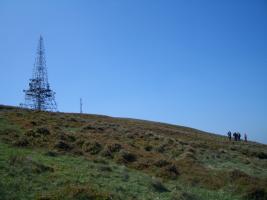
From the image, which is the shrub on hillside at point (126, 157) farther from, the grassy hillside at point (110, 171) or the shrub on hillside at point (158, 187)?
the shrub on hillside at point (158, 187)

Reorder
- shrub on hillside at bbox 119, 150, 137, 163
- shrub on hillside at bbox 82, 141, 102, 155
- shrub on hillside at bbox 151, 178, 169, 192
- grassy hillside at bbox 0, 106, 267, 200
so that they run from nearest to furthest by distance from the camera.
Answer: grassy hillside at bbox 0, 106, 267, 200 < shrub on hillside at bbox 151, 178, 169, 192 < shrub on hillside at bbox 119, 150, 137, 163 < shrub on hillside at bbox 82, 141, 102, 155

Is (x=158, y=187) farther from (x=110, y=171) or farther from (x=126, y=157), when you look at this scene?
(x=126, y=157)

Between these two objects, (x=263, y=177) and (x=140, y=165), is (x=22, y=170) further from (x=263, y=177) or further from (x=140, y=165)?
(x=263, y=177)

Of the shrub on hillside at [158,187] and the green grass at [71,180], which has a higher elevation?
the green grass at [71,180]

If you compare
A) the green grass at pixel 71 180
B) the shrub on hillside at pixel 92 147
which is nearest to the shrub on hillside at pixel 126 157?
the shrub on hillside at pixel 92 147

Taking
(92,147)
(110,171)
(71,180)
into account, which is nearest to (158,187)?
(110,171)

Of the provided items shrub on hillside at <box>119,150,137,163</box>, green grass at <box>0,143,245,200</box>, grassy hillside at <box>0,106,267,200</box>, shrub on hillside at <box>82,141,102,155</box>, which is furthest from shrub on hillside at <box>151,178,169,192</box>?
shrub on hillside at <box>82,141,102,155</box>

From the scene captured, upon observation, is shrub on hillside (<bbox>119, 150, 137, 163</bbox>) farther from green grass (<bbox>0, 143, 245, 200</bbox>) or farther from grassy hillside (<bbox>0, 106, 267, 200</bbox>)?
green grass (<bbox>0, 143, 245, 200</bbox>)

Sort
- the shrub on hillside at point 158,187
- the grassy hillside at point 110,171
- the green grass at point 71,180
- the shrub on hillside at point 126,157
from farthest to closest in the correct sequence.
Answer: the shrub on hillside at point 126,157, the shrub on hillside at point 158,187, the grassy hillside at point 110,171, the green grass at point 71,180

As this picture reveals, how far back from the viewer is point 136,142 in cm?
3572

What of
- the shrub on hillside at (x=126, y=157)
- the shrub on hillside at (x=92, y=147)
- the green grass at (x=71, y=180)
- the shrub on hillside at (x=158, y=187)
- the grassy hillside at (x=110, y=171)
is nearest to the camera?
the green grass at (x=71, y=180)

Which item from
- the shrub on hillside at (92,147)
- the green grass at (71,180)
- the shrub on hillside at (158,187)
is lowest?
the shrub on hillside at (158,187)

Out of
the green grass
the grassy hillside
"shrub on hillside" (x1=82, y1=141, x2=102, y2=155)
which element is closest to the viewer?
the green grass

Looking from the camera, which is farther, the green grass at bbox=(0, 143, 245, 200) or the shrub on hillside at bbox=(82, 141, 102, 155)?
the shrub on hillside at bbox=(82, 141, 102, 155)
